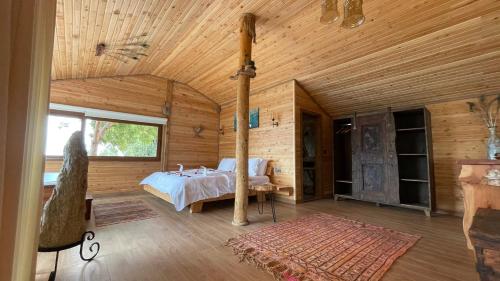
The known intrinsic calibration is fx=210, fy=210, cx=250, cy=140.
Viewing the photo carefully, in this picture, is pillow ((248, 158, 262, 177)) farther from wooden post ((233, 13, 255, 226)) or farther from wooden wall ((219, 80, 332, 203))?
wooden post ((233, 13, 255, 226))

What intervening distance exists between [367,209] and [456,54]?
9.39 ft

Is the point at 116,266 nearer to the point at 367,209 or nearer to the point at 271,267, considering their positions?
the point at 271,267

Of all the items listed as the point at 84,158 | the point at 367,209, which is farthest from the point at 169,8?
the point at 367,209

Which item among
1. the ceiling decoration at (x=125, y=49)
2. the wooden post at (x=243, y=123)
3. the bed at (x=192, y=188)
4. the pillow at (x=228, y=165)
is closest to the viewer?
the wooden post at (x=243, y=123)

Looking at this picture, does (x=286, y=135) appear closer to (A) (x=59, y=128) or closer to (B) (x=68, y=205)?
(B) (x=68, y=205)

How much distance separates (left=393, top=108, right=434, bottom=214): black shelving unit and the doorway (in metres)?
1.64

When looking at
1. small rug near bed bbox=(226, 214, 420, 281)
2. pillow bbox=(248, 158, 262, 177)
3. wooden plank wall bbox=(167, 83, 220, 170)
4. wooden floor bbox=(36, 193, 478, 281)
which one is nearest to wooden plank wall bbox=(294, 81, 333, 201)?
pillow bbox=(248, 158, 262, 177)

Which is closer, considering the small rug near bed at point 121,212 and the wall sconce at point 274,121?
the small rug near bed at point 121,212

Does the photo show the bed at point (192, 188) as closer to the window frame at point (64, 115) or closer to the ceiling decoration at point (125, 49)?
the window frame at point (64, 115)

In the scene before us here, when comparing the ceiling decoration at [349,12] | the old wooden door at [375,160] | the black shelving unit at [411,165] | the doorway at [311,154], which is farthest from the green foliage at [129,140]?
the ceiling decoration at [349,12]

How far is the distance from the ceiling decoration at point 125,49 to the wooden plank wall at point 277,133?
112 inches

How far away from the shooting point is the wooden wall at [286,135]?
15.1 ft

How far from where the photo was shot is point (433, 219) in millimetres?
3412

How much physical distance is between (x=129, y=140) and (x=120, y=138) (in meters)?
0.21
